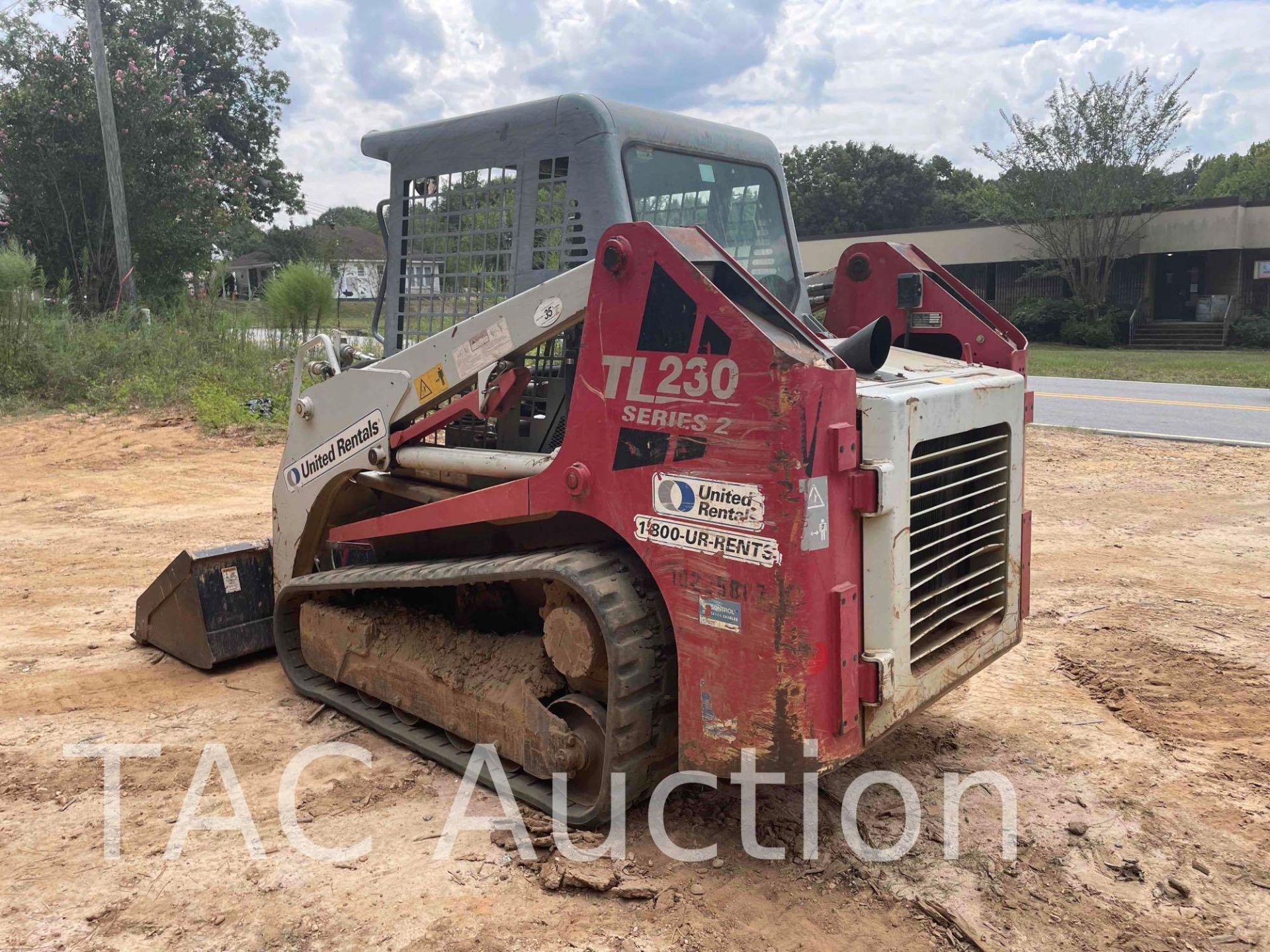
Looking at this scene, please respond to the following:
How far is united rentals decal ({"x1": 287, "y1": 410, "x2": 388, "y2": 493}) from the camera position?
386 centimetres

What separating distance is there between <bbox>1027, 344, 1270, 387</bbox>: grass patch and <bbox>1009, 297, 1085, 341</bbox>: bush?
330 cm

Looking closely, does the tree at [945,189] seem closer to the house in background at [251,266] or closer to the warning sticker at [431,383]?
the house in background at [251,266]

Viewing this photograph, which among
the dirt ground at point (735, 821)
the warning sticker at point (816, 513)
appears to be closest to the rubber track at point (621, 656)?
the dirt ground at point (735, 821)

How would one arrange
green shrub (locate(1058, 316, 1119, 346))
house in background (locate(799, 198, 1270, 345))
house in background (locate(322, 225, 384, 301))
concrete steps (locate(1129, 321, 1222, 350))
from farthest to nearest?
house in background (locate(799, 198, 1270, 345)), green shrub (locate(1058, 316, 1119, 346)), concrete steps (locate(1129, 321, 1222, 350)), house in background (locate(322, 225, 384, 301))

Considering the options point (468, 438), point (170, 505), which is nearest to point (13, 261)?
point (170, 505)

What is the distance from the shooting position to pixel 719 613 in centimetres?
274

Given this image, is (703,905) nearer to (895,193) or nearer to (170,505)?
(170,505)

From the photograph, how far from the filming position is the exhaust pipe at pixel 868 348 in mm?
2906

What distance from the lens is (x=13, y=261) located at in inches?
555

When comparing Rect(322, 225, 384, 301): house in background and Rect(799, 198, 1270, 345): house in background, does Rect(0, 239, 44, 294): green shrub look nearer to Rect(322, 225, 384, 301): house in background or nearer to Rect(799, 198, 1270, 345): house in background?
Rect(322, 225, 384, 301): house in background

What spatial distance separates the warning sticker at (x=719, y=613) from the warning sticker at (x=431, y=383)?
1.36m

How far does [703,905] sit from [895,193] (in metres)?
49.1

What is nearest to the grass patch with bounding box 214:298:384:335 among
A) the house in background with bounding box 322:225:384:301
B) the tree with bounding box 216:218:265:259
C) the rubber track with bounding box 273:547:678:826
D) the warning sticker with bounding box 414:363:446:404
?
the house in background with bounding box 322:225:384:301

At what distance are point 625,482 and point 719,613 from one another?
48 cm
